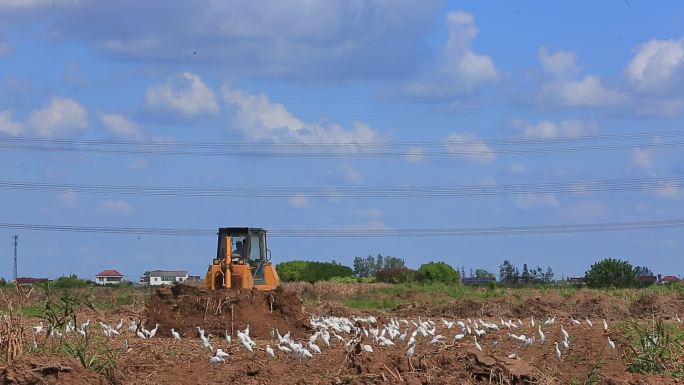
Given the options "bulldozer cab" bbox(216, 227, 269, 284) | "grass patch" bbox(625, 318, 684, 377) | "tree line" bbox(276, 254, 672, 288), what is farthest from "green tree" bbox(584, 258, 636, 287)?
"grass patch" bbox(625, 318, 684, 377)

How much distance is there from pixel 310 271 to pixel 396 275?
754cm

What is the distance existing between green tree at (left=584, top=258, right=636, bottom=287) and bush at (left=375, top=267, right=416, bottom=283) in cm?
1182

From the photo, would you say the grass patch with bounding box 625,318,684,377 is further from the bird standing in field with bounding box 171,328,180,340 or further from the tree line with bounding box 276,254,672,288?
the tree line with bounding box 276,254,672,288

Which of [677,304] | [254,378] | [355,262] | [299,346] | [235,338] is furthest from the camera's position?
[355,262]

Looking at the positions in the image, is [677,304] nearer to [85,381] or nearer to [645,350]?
[645,350]

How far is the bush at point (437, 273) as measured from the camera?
69562mm

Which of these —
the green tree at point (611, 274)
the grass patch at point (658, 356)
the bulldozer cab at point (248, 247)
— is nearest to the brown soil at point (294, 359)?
the grass patch at point (658, 356)

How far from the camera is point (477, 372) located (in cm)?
1266

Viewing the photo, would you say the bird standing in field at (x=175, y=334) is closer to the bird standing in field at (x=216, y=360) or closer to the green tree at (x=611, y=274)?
the bird standing in field at (x=216, y=360)

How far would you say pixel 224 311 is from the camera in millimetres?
22547

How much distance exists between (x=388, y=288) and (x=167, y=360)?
38.6 meters

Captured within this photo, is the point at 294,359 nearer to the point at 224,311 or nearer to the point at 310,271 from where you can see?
the point at 224,311

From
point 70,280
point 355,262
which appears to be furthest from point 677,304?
point 355,262

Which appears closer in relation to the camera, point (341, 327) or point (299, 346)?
point (299, 346)
